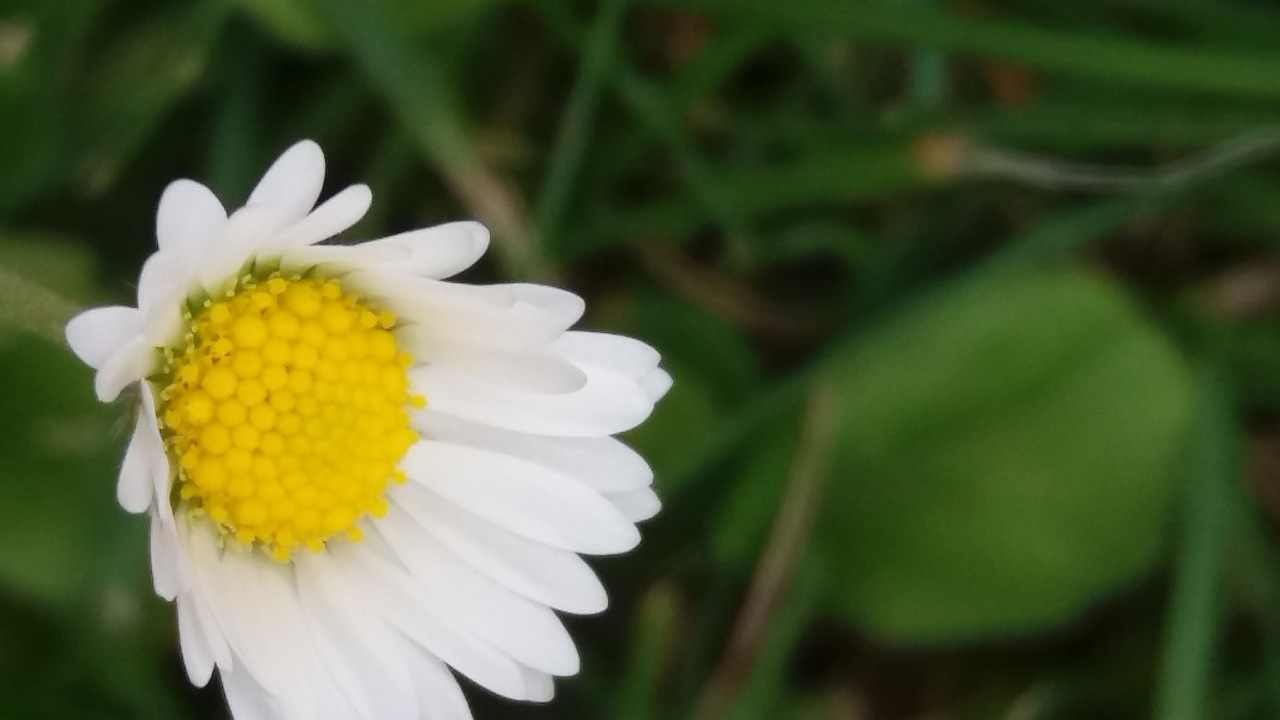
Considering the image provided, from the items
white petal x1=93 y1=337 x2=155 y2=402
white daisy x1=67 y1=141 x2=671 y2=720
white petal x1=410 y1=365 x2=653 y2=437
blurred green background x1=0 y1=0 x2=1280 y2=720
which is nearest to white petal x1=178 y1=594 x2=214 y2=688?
white daisy x1=67 y1=141 x2=671 y2=720

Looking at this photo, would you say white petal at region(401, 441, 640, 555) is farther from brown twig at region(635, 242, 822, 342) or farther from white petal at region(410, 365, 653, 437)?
brown twig at region(635, 242, 822, 342)

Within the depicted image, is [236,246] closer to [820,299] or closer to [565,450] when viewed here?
[565,450]

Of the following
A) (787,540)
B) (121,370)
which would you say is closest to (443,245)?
(121,370)

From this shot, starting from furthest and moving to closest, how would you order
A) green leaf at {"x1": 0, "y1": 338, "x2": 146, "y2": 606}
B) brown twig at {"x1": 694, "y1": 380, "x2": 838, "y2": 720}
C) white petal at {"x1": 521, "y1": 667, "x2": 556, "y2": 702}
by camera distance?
brown twig at {"x1": 694, "y1": 380, "x2": 838, "y2": 720}, green leaf at {"x1": 0, "y1": 338, "x2": 146, "y2": 606}, white petal at {"x1": 521, "y1": 667, "x2": 556, "y2": 702}

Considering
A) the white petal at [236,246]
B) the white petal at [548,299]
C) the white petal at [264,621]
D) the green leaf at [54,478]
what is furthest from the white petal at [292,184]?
the green leaf at [54,478]

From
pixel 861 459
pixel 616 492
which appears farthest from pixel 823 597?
pixel 616 492
